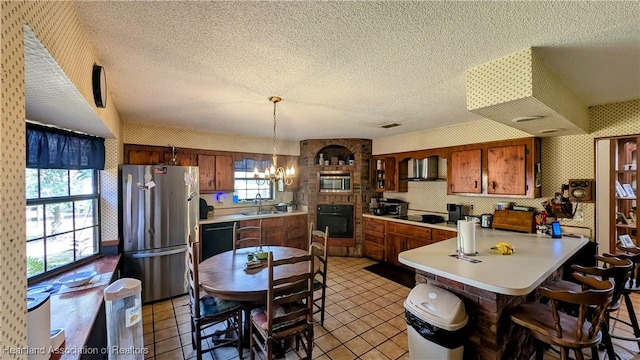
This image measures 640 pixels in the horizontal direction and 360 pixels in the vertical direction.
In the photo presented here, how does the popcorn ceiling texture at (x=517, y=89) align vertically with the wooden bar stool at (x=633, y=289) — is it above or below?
above

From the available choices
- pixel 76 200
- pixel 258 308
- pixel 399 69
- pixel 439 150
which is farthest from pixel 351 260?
pixel 76 200

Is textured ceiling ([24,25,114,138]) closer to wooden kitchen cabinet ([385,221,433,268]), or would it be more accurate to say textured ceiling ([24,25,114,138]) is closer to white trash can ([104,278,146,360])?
white trash can ([104,278,146,360])

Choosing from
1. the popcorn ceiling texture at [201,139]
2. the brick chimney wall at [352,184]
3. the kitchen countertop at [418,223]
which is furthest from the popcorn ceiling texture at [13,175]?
the brick chimney wall at [352,184]

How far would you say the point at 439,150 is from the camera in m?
4.31

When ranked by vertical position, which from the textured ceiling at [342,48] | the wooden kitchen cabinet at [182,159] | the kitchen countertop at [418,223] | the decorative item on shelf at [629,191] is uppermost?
the textured ceiling at [342,48]

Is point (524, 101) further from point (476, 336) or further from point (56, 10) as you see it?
point (56, 10)

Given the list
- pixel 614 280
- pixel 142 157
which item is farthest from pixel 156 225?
pixel 614 280

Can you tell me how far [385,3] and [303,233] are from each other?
4596 millimetres

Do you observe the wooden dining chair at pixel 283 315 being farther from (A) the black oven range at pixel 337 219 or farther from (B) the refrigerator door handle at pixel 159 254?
(A) the black oven range at pixel 337 219

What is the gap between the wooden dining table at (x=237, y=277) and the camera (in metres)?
2.02

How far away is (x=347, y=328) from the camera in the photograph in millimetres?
2711

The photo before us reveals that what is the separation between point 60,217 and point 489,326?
3878mm

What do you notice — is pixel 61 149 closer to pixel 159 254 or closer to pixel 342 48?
pixel 159 254

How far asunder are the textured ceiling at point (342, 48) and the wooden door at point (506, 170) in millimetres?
875
